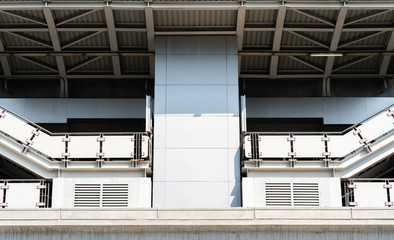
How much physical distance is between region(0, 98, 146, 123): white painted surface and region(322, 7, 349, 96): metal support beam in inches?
269

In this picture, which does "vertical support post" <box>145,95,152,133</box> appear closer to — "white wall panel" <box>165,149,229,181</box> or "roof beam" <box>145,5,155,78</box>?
"white wall panel" <box>165,149,229,181</box>

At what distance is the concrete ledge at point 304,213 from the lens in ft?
58.8

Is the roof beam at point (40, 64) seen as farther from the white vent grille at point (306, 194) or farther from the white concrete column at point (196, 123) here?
the white vent grille at point (306, 194)

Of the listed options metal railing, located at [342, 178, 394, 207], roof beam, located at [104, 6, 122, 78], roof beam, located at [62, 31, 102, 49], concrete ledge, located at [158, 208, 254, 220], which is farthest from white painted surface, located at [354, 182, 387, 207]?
roof beam, located at [62, 31, 102, 49]

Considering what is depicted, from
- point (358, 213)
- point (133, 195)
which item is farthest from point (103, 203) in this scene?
point (358, 213)

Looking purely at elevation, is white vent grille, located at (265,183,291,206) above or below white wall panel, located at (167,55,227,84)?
below

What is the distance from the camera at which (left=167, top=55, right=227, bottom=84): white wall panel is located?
24719 mm

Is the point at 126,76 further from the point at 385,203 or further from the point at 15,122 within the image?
the point at 385,203

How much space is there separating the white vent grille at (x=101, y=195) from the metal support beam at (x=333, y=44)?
8836 millimetres

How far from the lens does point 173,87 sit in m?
24.6

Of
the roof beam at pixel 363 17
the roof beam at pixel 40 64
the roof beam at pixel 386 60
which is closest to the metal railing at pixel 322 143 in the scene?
the roof beam at pixel 363 17

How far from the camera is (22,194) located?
2181 centimetres

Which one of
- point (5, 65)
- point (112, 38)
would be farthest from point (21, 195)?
point (5, 65)

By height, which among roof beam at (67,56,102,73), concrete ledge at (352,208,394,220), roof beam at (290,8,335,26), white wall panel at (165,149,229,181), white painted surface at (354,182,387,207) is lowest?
concrete ledge at (352,208,394,220)
